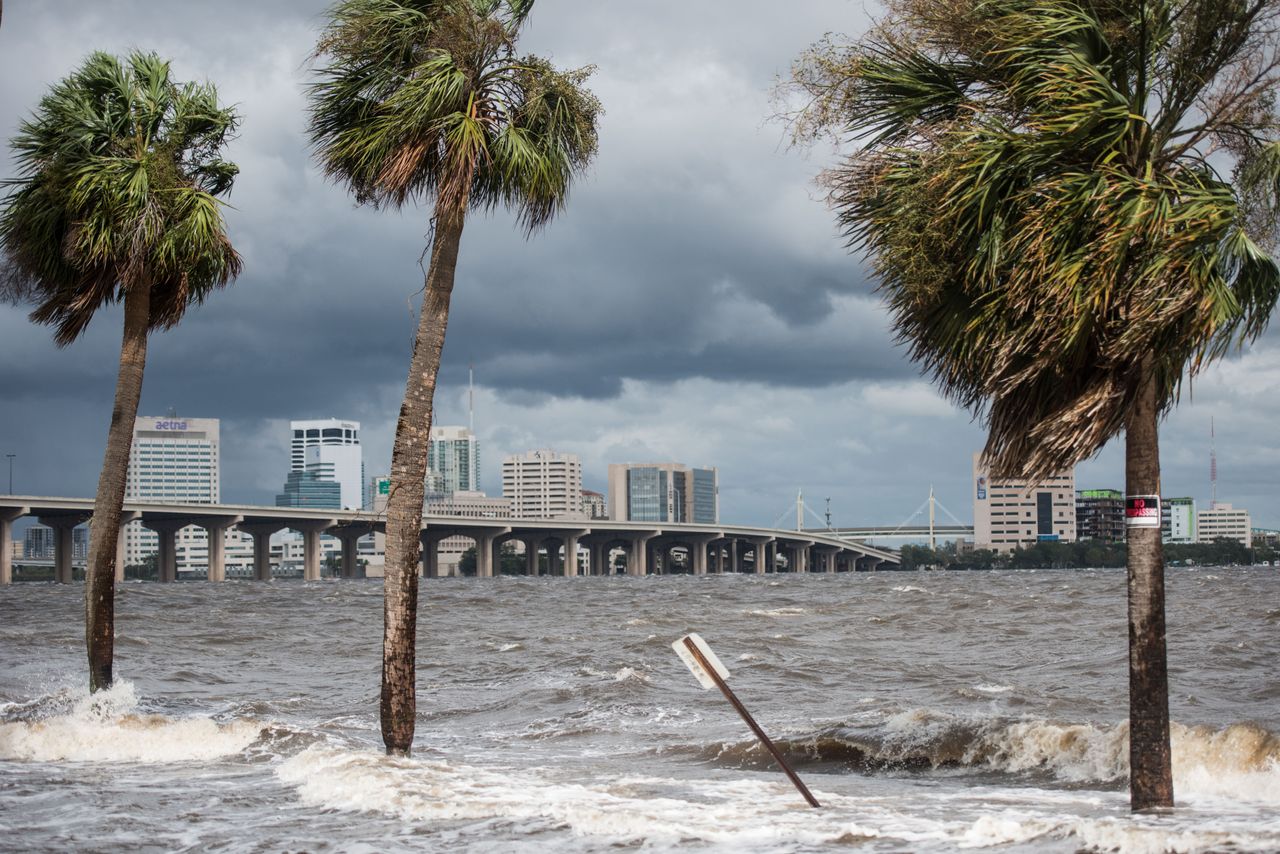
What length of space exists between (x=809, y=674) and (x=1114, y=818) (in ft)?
61.9

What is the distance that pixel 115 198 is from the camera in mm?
17188

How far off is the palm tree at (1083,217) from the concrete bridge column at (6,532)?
118518 mm

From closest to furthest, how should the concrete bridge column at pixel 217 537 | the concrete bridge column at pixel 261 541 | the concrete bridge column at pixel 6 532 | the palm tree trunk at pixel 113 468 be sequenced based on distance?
the palm tree trunk at pixel 113 468 < the concrete bridge column at pixel 6 532 < the concrete bridge column at pixel 217 537 < the concrete bridge column at pixel 261 541

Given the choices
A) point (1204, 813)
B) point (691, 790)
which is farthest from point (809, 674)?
point (1204, 813)

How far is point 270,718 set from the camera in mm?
22484

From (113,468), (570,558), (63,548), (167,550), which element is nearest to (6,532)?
(63,548)

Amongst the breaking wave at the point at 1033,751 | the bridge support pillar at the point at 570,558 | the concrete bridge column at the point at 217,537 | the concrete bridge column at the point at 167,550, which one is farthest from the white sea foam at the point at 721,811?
the bridge support pillar at the point at 570,558

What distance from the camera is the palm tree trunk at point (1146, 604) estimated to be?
10.1 metres

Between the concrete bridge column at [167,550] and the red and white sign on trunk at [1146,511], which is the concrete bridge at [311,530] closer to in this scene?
the concrete bridge column at [167,550]

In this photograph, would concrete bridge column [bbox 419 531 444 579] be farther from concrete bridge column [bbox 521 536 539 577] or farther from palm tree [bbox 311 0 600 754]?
palm tree [bbox 311 0 600 754]

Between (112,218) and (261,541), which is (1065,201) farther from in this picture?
(261,541)

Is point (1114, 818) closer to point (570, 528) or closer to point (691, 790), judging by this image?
point (691, 790)

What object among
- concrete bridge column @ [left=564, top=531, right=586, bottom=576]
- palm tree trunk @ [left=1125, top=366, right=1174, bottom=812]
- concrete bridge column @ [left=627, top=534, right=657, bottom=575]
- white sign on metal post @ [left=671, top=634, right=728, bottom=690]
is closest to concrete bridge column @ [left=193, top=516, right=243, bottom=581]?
concrete bridge column @ [left=564, top=531, right=586, bottom=576]

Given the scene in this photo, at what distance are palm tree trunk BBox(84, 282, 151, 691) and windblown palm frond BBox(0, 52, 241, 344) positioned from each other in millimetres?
602
